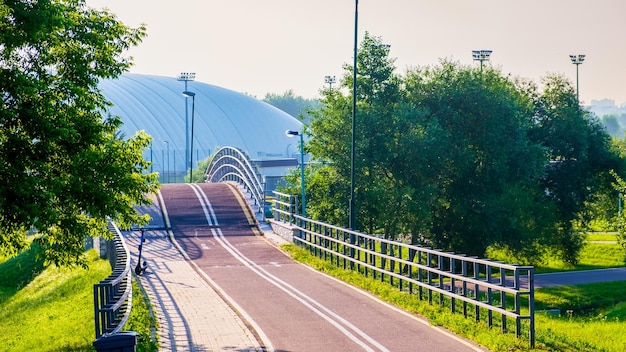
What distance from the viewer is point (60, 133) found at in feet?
59.0

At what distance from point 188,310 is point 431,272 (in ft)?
19.3

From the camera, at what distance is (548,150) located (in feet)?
143

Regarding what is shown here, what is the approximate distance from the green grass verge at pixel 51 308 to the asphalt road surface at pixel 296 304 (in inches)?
106

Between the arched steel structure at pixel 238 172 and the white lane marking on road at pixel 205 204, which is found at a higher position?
the arched steel structure at pixel 238 172

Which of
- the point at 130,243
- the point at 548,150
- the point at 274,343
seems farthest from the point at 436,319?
the point at 548,150

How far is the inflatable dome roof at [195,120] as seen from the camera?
123562mm

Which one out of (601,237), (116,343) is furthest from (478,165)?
(116,343)

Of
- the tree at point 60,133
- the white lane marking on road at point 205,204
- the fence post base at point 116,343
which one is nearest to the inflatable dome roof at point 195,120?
the white lane marking on road at point 205,204

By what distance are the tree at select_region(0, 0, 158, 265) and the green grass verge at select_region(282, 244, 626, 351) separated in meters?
6.94

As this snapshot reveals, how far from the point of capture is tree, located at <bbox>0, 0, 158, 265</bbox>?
18344 mm

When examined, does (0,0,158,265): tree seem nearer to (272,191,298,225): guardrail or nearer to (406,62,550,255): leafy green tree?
(272,191,298,225): guardrail

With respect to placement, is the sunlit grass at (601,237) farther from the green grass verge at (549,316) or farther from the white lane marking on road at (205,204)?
the white lane marking on road at (205,204)

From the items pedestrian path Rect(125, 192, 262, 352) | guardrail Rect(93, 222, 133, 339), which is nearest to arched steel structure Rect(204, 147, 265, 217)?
pedestrian path Rect(125, 192, 262, 352)

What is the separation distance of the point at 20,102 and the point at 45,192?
2.35 metres
